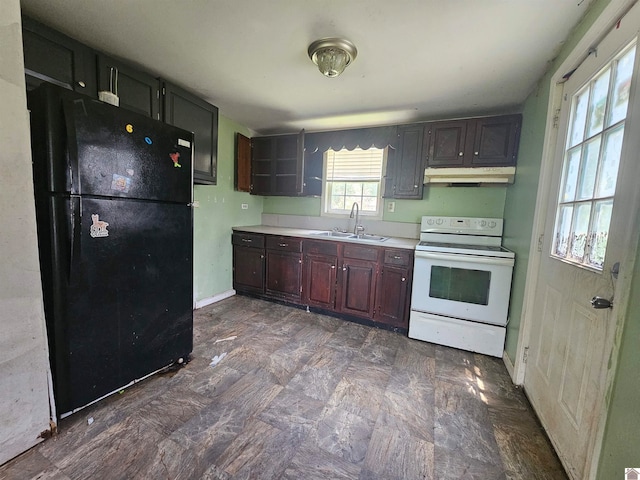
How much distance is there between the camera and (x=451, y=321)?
2.38 m

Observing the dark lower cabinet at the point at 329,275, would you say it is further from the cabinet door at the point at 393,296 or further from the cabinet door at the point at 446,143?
the cabinet door at the point at 446,143

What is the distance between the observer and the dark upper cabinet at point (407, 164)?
280 cm

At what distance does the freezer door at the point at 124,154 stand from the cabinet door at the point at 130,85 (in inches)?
24.2

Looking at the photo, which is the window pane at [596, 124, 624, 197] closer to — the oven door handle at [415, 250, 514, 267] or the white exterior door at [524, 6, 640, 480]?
the white exterior door at [524, 6, 640, 480]

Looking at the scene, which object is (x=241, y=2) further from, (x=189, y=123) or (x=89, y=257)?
(x=89, y=257)

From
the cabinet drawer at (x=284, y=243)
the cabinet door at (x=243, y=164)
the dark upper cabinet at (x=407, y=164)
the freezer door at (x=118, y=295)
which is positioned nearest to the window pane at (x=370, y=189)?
the dark upper cabinet at (x=407, y=164)

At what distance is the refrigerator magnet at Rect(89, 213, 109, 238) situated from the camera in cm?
138

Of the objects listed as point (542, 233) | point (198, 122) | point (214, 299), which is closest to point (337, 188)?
point (198, 122)

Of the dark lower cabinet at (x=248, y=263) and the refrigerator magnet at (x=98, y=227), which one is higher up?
the refrigerator magnet at (x=98, y=227)

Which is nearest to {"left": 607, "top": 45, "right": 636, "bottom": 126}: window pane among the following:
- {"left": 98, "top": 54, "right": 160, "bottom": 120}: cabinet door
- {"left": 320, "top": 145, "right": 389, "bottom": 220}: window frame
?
{"left": 320, "top": 145, "right": 389, "bottom": 220}: window frame

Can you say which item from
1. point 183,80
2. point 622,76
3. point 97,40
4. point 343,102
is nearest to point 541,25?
point 622,76

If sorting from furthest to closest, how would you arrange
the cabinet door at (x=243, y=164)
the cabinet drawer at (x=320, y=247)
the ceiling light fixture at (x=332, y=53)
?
the cabinet door at (x=243, y=164) < the cabinet drawer at (x=320, y=247) < the ceiling light fixture at (x=332, y=53)

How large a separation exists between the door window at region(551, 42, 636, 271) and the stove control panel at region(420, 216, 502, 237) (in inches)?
45.9

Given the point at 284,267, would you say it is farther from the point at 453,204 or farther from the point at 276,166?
the point at 453,204
